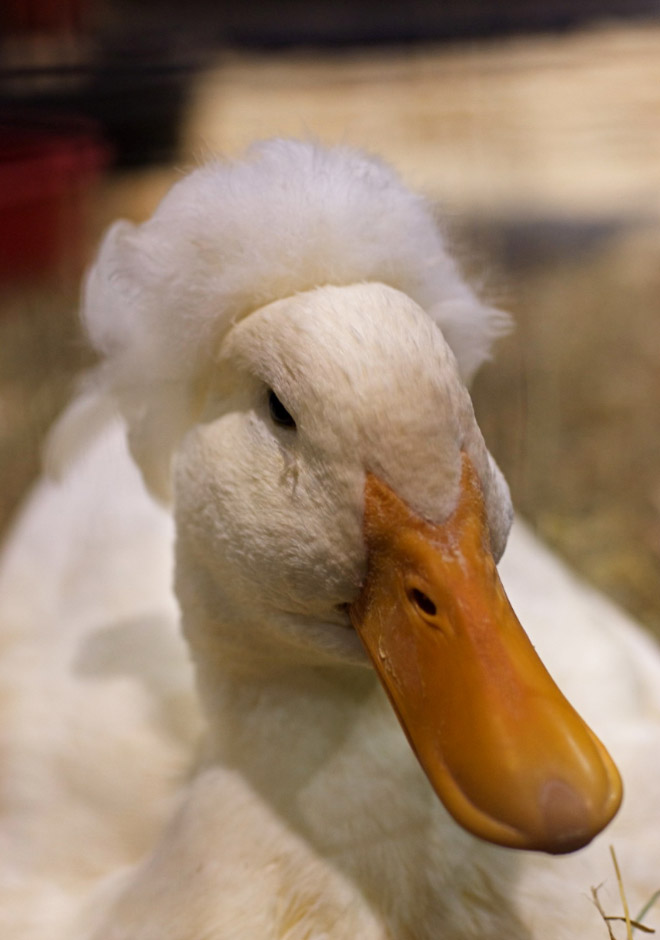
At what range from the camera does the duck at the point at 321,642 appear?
33.0 inches

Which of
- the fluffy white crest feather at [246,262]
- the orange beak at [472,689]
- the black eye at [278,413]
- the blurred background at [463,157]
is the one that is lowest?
the blurred background at [463,157]

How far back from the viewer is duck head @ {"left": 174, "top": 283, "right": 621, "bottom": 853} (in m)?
0.78

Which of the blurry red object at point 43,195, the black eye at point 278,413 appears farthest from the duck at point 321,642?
the blurry red object at point 43,195

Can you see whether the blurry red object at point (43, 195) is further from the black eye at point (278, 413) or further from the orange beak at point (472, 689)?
the orange beak at point (472, 689)

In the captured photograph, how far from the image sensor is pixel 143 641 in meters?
1.53

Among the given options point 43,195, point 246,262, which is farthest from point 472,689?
point 43,195

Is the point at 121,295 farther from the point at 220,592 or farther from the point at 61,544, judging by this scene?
the point at 61,544

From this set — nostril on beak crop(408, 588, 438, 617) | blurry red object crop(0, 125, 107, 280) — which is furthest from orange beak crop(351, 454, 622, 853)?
blurry red object crop(0, 125, 107, 280)

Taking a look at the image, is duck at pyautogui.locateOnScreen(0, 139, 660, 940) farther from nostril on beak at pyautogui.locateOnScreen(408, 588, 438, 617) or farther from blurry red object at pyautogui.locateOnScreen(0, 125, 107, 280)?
blurry red object at pyautogui.locateOnScreen(0, 125, 107, 280)

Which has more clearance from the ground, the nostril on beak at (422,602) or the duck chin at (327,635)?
the nostril on beak at (422,602)

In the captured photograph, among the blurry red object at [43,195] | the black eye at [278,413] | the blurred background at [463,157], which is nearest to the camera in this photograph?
the black eye at [278,413]

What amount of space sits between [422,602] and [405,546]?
5cm

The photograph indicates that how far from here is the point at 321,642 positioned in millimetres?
980

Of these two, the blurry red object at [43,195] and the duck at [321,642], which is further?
the blurry red object at [43,195]
